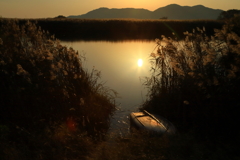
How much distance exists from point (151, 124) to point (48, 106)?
91.9 inches

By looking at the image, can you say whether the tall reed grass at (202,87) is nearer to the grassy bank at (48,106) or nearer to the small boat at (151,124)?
the small boat at (151,124)

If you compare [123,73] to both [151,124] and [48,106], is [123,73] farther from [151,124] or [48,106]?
[151,124]

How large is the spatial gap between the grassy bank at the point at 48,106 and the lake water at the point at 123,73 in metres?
0.43

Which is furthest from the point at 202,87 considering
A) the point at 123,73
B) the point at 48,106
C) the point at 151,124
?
the point at 123,73

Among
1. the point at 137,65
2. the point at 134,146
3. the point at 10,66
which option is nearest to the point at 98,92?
the point at 10,66

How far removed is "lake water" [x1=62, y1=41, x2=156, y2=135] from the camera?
27.5 feet

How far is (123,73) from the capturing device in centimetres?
1272

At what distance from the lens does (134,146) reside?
4602 mm

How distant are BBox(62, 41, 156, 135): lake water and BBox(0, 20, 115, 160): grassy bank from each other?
425 mm

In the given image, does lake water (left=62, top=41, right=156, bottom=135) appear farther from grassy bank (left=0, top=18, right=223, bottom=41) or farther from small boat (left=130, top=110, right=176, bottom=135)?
grassy bank (left=0, top=18, right=223, bottom=41)

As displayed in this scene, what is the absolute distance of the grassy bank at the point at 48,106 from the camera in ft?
15.7

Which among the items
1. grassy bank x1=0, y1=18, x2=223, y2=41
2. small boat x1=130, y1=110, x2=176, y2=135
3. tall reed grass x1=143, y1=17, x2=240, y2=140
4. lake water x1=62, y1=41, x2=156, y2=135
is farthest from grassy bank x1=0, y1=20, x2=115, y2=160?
grassy bank x1=0, y1=18, x2=223, y2=41

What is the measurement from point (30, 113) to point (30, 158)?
7.20 ft

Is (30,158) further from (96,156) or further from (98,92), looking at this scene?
(98,92)
